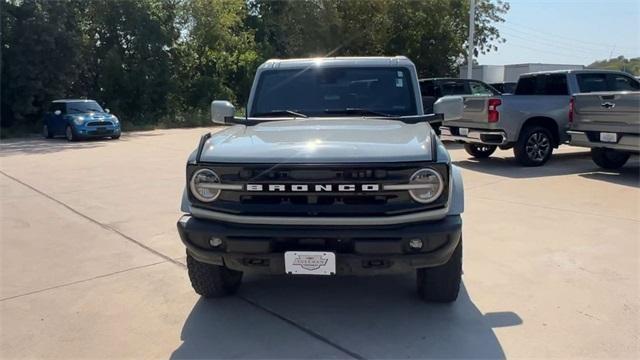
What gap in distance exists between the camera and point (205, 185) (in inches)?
136

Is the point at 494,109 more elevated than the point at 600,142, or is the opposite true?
the point at 494,109

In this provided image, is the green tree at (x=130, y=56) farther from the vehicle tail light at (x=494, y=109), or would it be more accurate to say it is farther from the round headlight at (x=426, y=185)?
the round headlight at (x=426, y=185)

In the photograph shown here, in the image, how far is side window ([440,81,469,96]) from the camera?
603 inches

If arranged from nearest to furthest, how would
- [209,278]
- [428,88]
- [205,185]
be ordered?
[205,185] → [209,278] → [428,88]

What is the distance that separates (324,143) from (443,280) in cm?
131

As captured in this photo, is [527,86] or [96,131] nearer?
[527,86]

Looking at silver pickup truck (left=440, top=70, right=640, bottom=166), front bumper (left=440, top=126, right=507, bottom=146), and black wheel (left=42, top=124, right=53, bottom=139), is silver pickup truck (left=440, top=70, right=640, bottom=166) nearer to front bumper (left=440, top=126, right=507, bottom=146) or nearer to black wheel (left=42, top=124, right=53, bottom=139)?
front bumper (left=440, top=126, right=507, bottom=146)

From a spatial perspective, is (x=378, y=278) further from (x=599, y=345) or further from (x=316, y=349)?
(x=599, y=345)

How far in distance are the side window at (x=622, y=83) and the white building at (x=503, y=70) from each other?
2066 cm

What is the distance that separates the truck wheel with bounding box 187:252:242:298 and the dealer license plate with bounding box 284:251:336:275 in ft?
3.03

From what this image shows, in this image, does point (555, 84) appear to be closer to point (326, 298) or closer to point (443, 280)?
point (443, 280)

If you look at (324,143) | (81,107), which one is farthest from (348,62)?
(81,107)

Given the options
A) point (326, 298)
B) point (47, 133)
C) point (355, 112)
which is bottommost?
point (326, 298)

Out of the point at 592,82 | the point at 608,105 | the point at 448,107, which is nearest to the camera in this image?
the point at 448,107
